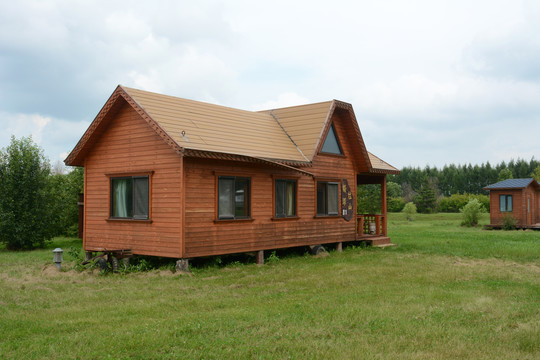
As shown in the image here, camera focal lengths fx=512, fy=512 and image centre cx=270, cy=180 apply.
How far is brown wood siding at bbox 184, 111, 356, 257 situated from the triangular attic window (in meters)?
0.19

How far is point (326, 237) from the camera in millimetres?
19016

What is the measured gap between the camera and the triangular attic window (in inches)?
760

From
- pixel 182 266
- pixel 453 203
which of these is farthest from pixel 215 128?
pixel 453 203

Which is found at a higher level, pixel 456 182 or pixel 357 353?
pixel 456 182

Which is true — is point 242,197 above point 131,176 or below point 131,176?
below

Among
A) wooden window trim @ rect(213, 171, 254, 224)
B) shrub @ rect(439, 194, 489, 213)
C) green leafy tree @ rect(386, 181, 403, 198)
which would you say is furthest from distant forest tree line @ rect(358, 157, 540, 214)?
wooden window trim @ rect(213, 171, 254, 224)

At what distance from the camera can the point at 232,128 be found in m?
17.0

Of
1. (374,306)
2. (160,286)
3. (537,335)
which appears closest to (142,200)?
(160,286)

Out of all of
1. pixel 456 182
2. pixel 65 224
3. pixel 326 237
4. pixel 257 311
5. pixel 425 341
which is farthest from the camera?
pixel 456 182

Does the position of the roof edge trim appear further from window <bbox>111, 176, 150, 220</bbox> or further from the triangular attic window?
the triangular attic window

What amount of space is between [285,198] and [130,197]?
5.08 m

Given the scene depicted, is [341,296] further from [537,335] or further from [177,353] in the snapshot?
[177,353]

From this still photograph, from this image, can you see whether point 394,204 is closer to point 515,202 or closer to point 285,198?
point 515,202

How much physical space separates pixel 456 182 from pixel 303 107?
54938mm
